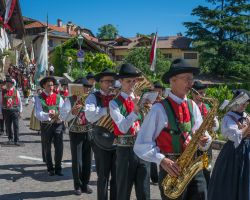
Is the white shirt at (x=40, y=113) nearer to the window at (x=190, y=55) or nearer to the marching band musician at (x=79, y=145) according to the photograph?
the marching band musician at (x=79, y=145)

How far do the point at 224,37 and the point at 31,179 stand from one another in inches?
1638

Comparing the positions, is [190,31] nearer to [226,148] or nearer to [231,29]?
[231,29]

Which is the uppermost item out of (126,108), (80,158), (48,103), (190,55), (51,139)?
(190,55)

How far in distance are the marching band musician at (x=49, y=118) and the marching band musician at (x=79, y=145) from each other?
97cm

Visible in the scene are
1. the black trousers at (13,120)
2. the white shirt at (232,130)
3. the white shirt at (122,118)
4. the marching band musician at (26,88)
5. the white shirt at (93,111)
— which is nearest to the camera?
the white shirt at (122,118)

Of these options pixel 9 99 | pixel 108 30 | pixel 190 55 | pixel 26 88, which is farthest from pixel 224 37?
pixel 108 30

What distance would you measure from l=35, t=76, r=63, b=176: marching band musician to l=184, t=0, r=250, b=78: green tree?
127 feet

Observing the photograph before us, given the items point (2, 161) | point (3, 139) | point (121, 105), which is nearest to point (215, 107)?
point (121, 105)

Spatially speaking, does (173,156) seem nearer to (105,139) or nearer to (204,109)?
(105,139)

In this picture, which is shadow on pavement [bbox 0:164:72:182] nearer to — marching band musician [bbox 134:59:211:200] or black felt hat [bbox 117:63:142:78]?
black felt hat [bbox 117:63:142:78]

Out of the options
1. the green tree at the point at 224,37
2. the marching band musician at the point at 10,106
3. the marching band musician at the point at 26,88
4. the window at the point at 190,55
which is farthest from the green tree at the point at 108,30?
the marching band musician at the point at 10,106

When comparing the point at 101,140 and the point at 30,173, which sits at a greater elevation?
the point at 101,140

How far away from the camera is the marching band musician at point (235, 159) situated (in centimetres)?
530

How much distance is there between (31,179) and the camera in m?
8.27
